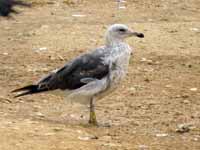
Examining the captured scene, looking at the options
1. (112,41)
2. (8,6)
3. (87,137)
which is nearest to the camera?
(8,6)

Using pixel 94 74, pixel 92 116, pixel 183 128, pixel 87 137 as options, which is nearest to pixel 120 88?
pixel 94 74

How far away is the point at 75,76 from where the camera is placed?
892 cm

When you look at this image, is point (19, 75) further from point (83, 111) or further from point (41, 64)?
point (83, 111)

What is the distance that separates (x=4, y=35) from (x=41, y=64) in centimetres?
219

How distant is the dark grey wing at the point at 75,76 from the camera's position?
8.84 meters

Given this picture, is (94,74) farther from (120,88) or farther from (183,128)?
(120,88)

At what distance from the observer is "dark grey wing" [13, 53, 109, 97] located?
8.84 metres

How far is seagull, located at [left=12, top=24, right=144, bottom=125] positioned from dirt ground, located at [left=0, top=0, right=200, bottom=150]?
277 mm

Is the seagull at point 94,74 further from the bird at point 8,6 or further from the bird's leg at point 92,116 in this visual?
the bird at point 8,6

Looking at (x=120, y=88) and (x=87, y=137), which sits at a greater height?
(x=87, y=137)

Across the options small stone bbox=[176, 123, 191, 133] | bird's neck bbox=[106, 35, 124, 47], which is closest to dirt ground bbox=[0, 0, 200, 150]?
small stone bbox=[176, 123, 191, 133]

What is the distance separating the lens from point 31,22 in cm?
1497

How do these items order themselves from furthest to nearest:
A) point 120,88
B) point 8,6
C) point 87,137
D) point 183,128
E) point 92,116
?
point 120,88, point 92,116, point 183,128, point 87,137, point 8,6

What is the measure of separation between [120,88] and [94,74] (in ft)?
5.45
